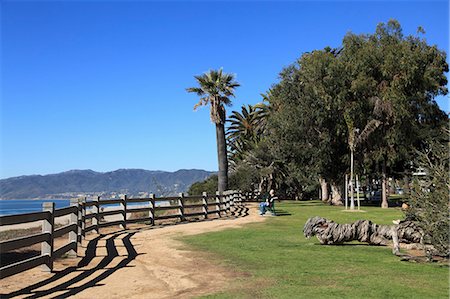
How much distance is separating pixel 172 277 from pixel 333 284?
9.78ft

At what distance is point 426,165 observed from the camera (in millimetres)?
9625

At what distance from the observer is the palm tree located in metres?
36.3

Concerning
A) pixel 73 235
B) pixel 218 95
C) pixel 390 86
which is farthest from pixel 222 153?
pixel 73 235

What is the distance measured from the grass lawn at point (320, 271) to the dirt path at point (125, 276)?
23.9 inches

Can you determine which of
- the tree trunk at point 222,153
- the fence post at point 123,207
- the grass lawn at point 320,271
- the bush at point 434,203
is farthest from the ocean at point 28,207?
the tree trunk at point 222,153

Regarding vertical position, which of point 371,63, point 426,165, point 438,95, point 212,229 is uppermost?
point 371,63

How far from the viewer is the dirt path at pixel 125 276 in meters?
7.21

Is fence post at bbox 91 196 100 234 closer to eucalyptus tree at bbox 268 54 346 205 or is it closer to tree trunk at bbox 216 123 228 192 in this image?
tree trunk at bbox 216 123 228 192

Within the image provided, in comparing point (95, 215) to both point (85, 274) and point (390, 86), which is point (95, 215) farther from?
point (390, 86)

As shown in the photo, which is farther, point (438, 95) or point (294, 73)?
point (294, 73)

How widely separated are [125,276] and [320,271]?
373 centimetres

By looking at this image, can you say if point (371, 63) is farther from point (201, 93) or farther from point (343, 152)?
point (201, 93)

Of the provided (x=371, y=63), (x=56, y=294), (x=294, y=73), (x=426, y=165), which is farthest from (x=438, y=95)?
(x=56, y=294)

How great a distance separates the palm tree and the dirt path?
80.2ft
